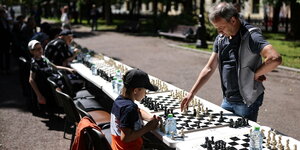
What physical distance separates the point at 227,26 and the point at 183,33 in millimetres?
17069

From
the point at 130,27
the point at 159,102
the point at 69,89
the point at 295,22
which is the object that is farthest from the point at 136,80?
the point at 130,27

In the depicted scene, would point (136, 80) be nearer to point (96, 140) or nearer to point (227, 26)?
point (96, 140)

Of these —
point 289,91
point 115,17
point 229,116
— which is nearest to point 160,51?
point 289,91

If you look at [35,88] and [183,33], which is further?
[183,33]

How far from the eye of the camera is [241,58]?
3.81 meters

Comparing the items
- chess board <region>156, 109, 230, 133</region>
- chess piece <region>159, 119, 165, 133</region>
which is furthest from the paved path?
chess piece <region>159, 119, 165, 133</region>

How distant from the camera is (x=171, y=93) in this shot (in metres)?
5.66

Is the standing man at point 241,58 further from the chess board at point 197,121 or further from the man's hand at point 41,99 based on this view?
the man's hand at point 41,99

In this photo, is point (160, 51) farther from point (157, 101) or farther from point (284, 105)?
point (157, 101)

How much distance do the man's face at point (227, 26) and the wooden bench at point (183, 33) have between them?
16.1m

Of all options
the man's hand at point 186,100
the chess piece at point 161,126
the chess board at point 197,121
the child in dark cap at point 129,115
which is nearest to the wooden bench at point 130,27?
the chess board at point 197,121

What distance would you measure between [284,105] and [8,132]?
586 cm

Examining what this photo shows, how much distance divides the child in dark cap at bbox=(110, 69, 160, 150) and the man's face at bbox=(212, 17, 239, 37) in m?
0.95

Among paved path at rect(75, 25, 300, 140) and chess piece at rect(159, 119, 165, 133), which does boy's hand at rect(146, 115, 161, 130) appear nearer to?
chess piece at rect(159, 119, 165, 133)
